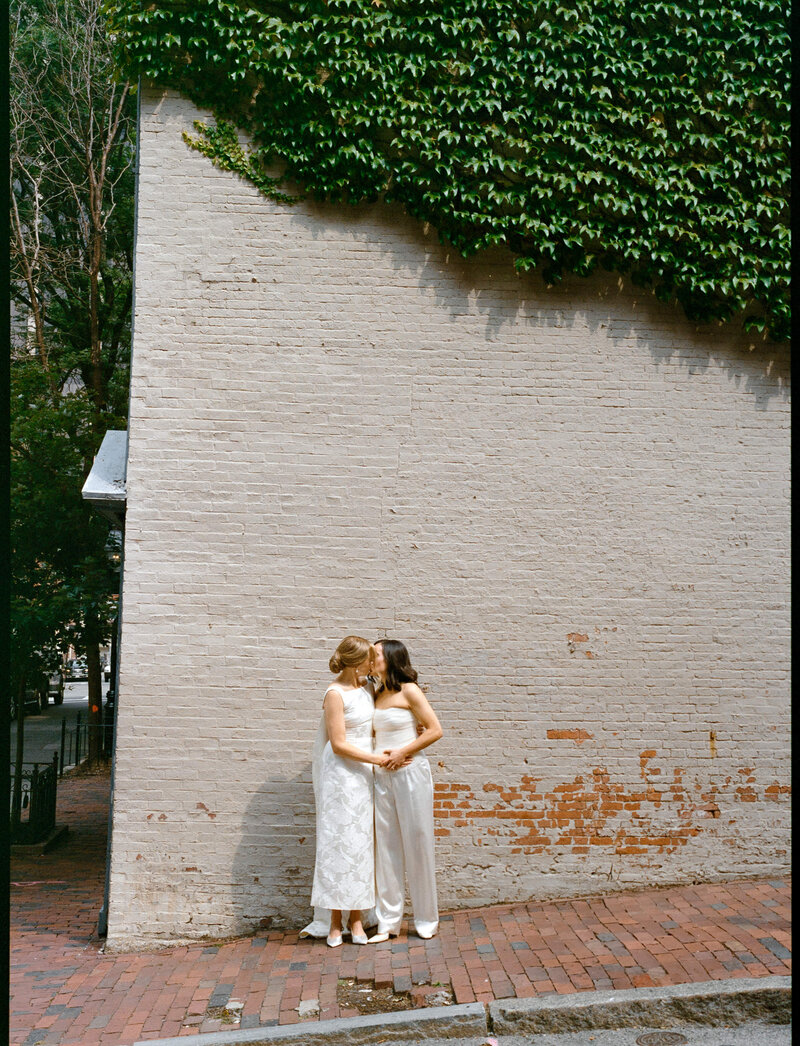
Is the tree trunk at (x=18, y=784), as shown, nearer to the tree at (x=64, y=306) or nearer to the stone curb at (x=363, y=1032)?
the tree at (x=64, y=306)

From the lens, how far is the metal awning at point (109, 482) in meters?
6.36

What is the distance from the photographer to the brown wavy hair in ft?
19.4

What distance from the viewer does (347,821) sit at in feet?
18.9

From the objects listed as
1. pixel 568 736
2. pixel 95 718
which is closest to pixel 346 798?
pixel 568 736

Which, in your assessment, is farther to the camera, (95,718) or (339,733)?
(95,718)

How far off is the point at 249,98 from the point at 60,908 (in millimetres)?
6878

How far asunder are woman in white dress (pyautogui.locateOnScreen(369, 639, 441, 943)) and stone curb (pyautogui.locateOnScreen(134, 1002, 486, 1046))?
1.08 m

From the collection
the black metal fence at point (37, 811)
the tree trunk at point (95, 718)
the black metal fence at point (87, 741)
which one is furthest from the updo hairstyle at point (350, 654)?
the tree trunk at point (95, 718)

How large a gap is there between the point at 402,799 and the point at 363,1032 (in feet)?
4.82

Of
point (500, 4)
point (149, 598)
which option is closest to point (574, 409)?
point (500, 4)

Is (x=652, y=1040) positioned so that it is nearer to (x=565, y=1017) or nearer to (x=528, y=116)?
(x=565, y=1017)

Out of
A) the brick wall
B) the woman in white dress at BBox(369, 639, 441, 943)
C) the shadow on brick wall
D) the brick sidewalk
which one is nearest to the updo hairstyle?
the woman in white dress at BBox(369, 639, 441, 943)

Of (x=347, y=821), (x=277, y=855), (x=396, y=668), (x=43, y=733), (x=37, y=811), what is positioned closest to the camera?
(x=347, y=821)

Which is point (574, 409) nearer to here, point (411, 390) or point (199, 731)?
point (411, 390)
